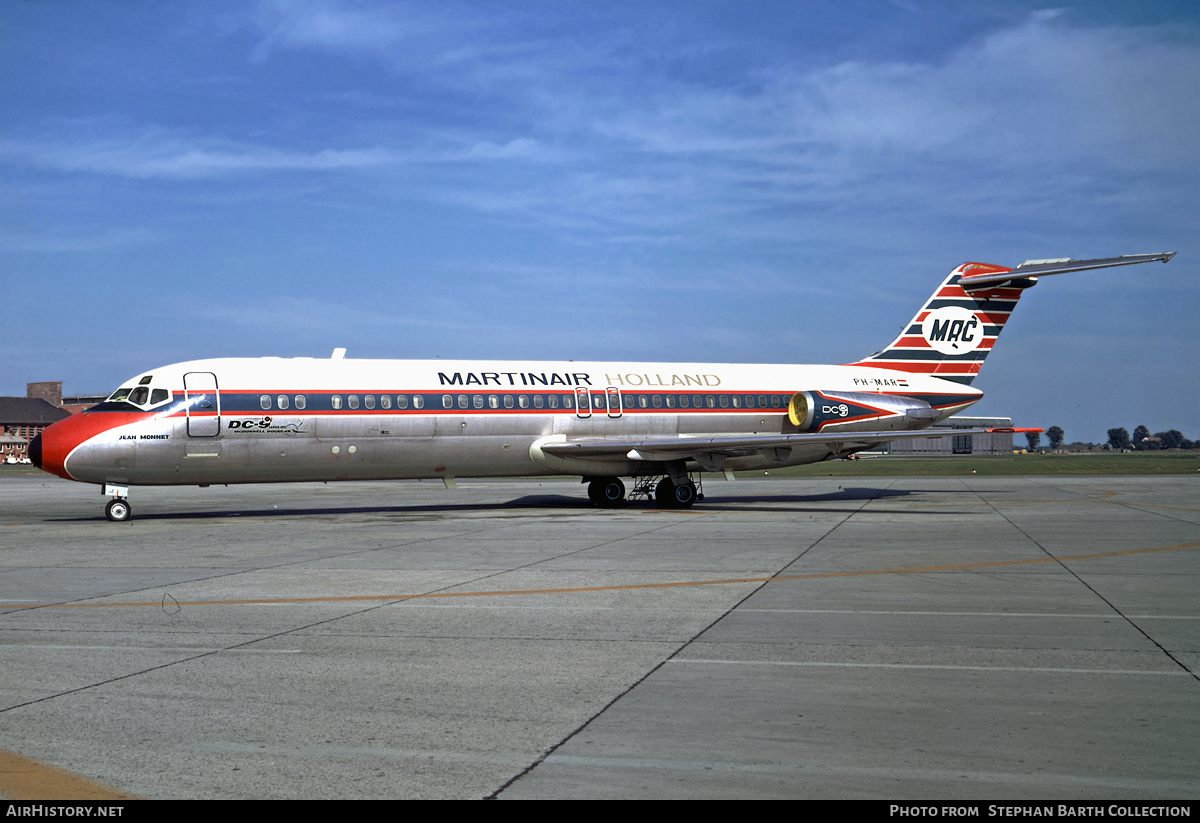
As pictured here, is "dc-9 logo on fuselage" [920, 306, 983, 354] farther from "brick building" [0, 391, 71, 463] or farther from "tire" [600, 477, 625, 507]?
"brick building" [0, 391, 71, 463]

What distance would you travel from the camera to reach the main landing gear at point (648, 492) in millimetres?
27125

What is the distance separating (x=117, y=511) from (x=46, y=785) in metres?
19.7

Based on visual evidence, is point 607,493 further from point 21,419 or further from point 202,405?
point 21,419

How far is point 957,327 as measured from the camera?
32.2 meters

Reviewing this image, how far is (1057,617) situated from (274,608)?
8221mm

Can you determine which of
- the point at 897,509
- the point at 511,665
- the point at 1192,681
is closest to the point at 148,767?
the point at 511,665

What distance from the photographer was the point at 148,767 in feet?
18.0

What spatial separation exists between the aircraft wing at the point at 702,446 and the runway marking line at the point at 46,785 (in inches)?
824

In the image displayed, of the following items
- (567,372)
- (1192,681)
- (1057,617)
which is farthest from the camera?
(567,372)

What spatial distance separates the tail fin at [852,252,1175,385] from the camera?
32094 millimetres

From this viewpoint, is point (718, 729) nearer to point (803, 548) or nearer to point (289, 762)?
point (289, 762)

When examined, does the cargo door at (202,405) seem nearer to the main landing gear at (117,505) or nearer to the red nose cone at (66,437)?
the red nose cone at (66,437)

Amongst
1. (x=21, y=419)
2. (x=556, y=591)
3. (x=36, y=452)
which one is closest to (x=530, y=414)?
(x=36, y=452)

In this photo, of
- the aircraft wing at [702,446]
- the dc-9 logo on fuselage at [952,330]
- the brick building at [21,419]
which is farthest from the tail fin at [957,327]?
the brick building at [21,419]
